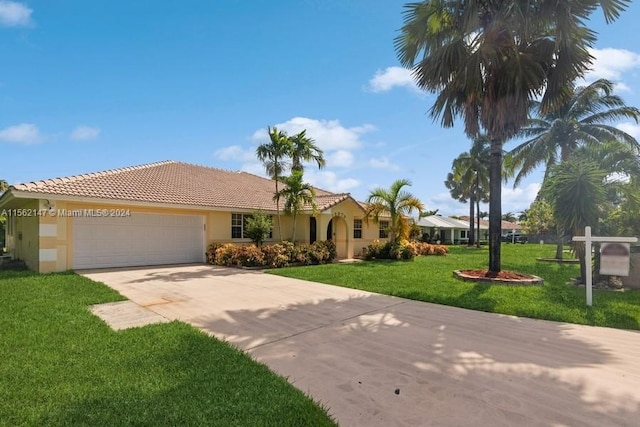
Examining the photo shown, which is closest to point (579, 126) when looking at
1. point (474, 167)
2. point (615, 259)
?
point (474, 167)

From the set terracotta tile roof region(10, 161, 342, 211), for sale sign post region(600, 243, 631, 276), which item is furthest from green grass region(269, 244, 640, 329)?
terracotta tile roof region(10, 161, 342, 211)

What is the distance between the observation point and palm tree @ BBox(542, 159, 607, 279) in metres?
9.46

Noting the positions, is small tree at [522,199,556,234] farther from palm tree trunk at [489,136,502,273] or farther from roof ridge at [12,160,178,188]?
roof ridge at [12,160,178,188]

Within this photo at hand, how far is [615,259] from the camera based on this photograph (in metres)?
7.83

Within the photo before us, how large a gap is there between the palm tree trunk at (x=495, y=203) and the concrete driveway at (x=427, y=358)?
4.40 metres

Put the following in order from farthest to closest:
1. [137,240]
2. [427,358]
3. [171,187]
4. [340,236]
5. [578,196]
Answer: [340,236] → [171,187] → [137,240] → [578,196] → [427,358]

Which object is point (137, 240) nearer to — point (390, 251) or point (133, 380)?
point (390, 251)

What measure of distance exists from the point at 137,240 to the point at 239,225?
4.85 meters

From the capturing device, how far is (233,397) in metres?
3.41

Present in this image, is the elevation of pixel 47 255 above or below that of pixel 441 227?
below

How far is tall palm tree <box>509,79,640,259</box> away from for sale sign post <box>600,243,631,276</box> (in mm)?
13648

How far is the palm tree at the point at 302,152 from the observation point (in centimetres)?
1636

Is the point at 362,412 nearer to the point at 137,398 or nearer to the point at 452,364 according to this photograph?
the point at 452,364

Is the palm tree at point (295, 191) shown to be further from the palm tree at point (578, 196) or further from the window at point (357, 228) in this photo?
the palm tree at point (578, 196)
